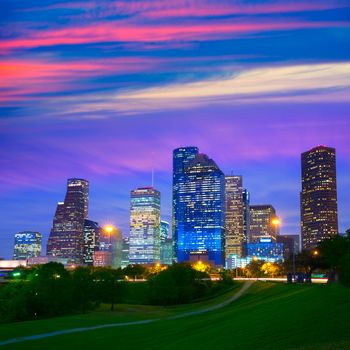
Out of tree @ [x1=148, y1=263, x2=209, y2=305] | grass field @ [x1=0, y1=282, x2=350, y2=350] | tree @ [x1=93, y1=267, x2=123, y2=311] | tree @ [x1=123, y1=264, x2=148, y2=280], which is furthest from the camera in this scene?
tree @ [x1=123, y1=264, x2=148, y2=280]

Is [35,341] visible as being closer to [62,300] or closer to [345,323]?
[345,323]

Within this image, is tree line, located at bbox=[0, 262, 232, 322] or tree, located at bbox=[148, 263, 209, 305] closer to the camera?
tree line, located at bbox=[0, 262, 232, 322]

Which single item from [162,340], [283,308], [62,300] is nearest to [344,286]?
[283,308]

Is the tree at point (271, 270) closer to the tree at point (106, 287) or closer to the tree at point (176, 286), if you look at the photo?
the tree at point (176, 286)

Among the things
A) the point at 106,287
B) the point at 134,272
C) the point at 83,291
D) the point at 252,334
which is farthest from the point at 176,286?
the point at 252,334

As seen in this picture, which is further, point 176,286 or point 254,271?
point 254,271

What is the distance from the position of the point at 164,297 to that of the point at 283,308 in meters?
76.9

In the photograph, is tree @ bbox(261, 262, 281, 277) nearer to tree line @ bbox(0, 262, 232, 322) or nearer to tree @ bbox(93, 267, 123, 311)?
tree line @ bbox(0, 262, 232, 322)

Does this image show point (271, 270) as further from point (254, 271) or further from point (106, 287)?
point (106, 287)

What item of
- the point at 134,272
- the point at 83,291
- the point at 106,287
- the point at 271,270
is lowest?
the point at 83,291

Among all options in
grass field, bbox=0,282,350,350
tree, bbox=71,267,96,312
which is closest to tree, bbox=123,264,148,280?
tree, bbox=71,267,96,312

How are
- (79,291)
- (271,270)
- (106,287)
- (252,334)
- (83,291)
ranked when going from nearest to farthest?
(252,334) → (79,291) → (83,291) → (106,287) → (271,270)

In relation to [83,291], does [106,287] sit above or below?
above

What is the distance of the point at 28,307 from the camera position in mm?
95000
